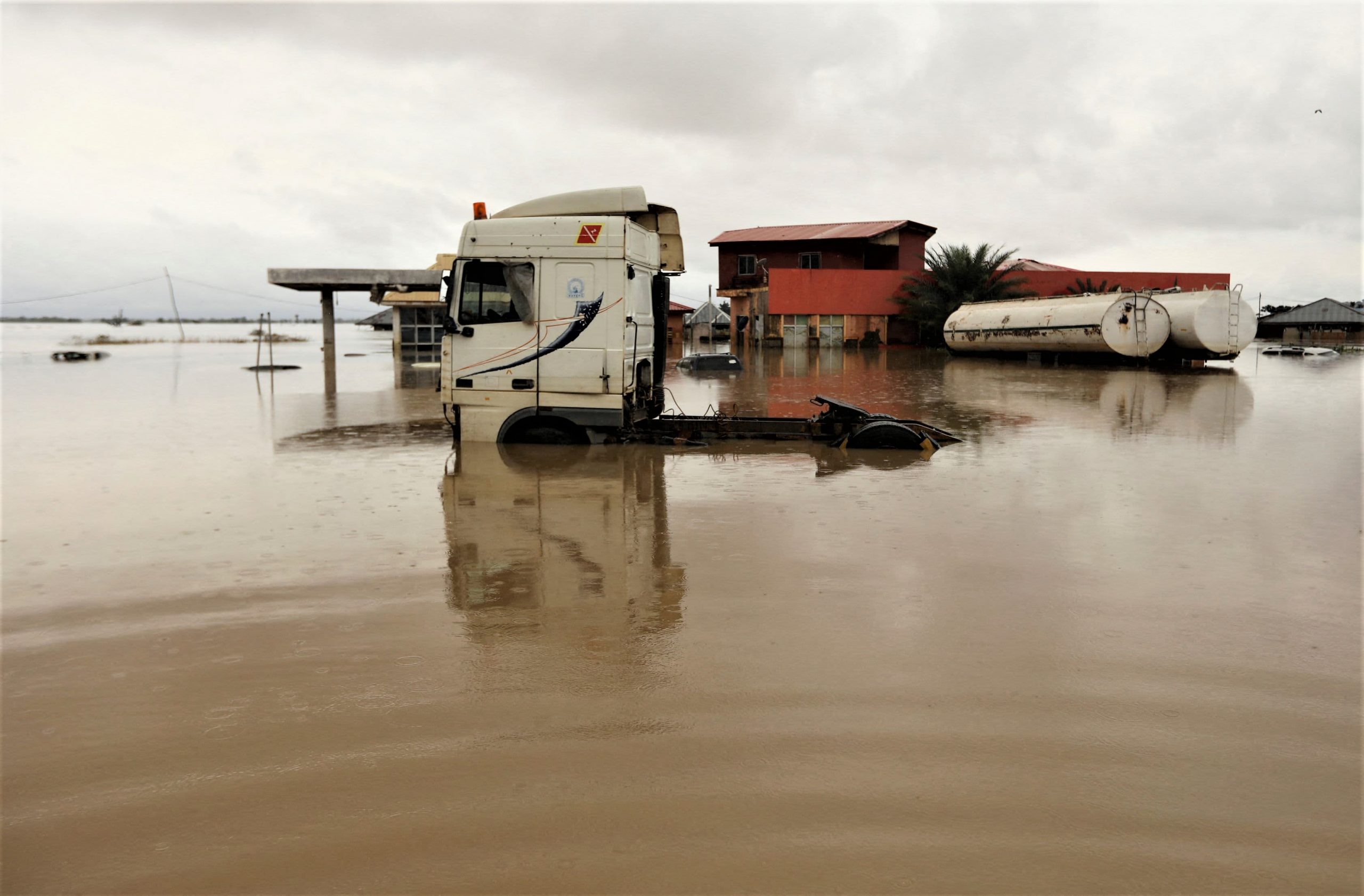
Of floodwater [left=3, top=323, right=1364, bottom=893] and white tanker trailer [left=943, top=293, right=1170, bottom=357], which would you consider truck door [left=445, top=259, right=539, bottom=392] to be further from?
white tanker trailer [left=943, top=293, right=1170, bottom=357]

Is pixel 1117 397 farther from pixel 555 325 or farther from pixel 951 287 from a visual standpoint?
pixel 951 287

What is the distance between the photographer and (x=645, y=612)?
5.65 m

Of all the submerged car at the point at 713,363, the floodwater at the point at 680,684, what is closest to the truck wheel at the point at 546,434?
the floodwater at the point at 680,684

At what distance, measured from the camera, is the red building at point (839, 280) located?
146ft

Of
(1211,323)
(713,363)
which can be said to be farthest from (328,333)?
(1211,323)

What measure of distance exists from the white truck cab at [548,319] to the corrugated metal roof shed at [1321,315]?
59.7 meters

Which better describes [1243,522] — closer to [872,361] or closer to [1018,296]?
[872,361]

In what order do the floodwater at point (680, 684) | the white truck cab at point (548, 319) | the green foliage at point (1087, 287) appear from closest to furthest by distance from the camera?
the floodwater at point (680, 684) < the white truck cab at point (548, 319) < the green foliage at point (1087, 287)

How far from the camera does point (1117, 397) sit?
2023 centimetres

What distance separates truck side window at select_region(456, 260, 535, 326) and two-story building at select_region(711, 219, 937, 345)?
34146 mm

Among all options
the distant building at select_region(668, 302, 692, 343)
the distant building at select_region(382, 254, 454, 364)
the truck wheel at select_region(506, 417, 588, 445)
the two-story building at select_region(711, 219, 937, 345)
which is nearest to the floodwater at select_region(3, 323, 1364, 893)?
the truck wheel at select_region(506, 417, 588, 445)

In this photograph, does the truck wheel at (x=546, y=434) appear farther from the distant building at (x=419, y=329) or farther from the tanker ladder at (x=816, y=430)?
the distant building at (x=419, y=329)

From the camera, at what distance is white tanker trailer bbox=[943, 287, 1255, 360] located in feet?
93.6

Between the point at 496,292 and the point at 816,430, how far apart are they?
15.3ft
